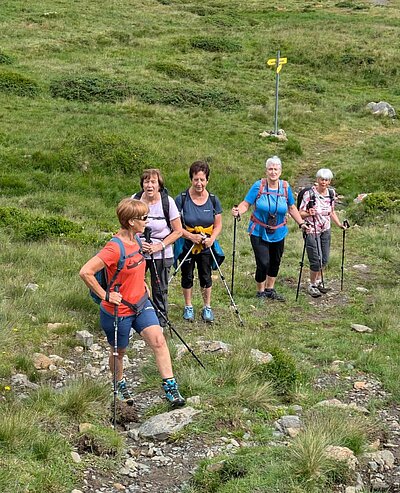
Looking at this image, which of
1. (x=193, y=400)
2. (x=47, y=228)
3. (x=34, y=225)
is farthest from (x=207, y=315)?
(x=34, y=225)

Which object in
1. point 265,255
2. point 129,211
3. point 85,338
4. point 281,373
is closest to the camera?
point 129,211

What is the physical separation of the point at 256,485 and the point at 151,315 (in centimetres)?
179

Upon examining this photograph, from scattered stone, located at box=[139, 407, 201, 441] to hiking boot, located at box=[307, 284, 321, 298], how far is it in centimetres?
486

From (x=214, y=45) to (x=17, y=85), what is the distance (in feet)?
56.1

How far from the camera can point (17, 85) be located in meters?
24.5

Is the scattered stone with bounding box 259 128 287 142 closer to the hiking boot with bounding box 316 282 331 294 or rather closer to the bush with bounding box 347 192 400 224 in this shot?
the bush with bounding box 347 192 400 224

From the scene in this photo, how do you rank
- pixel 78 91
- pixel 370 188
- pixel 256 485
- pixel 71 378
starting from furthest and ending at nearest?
pixel 78 91 → pixel 370 188 → pixel 71 378 → pixel 256 485

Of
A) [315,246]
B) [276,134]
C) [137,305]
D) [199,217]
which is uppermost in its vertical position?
[199,217]

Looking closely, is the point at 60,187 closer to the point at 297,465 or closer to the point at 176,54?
the point at 297,465

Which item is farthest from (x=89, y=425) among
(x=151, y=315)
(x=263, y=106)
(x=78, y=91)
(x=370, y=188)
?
(x=263, y=106)

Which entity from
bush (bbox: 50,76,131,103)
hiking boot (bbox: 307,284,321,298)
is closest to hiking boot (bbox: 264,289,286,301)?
hiking boot (bbox: 307,284,321,298)

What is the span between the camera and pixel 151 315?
574 centimetres

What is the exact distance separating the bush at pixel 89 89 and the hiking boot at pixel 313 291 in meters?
16.5

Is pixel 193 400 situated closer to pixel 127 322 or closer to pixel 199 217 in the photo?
pixel 127 322
